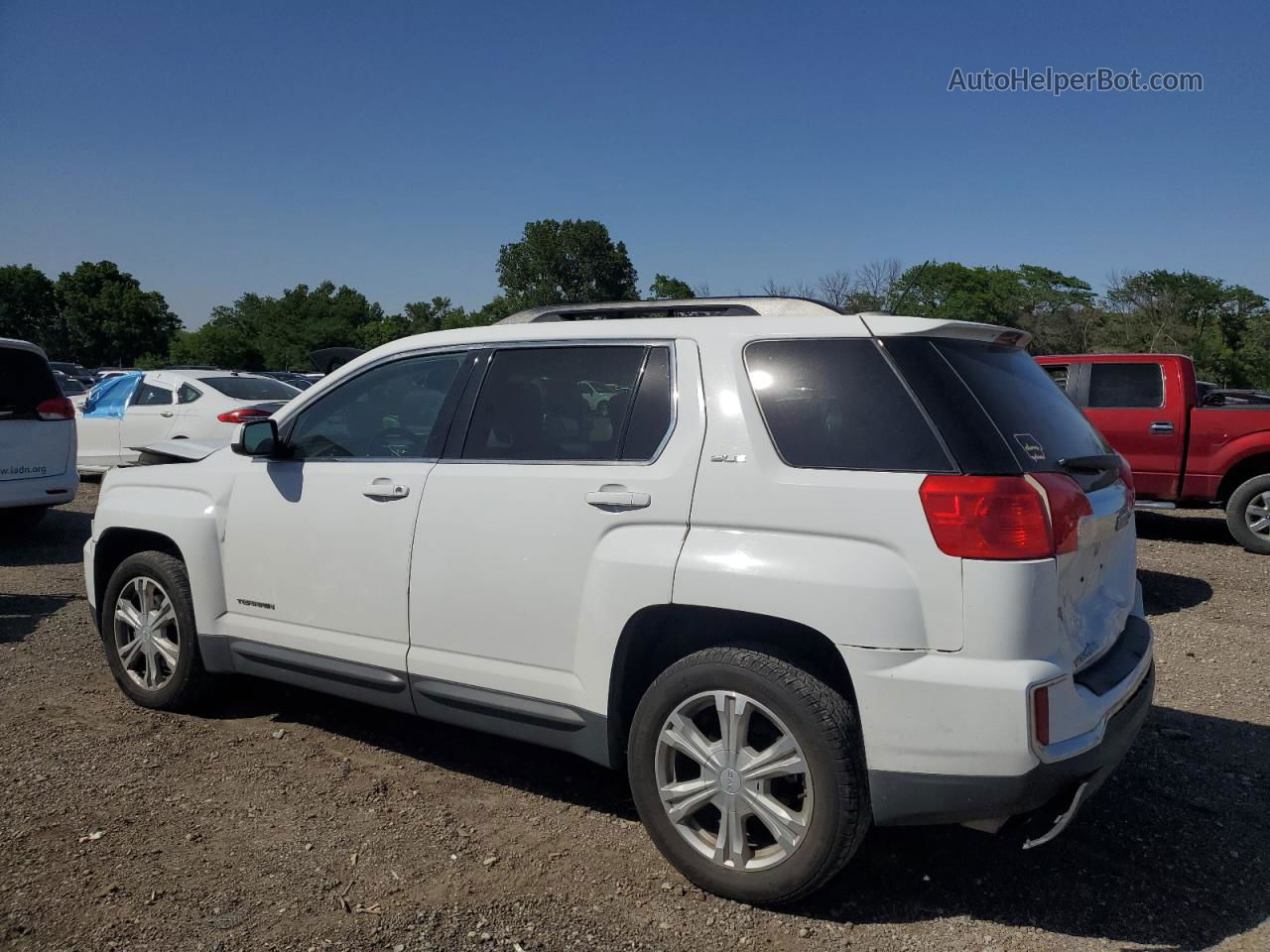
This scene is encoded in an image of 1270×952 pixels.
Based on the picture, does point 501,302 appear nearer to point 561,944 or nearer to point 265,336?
point 265,336

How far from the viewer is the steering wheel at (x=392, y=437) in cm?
401

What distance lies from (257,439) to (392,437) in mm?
626

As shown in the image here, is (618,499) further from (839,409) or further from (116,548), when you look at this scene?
(116,548)

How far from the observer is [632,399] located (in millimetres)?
3477

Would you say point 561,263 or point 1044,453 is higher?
point 561,263

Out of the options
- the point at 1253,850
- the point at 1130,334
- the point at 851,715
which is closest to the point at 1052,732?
the point at 851,715

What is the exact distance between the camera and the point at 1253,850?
3568mm

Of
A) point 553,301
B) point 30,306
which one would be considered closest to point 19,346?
point 553,301

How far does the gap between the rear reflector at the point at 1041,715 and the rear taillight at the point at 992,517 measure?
372 mm

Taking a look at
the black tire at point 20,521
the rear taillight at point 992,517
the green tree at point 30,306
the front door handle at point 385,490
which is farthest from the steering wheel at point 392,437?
the green tree at point 30,306

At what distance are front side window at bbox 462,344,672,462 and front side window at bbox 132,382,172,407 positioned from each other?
33.0 feet

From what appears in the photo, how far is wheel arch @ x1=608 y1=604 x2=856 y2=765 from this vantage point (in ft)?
9.96

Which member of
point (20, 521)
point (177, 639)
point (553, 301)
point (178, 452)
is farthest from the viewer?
point (553, 301)

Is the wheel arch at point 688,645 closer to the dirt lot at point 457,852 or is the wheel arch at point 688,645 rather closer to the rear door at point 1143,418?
the dirt lot at point 457,852
